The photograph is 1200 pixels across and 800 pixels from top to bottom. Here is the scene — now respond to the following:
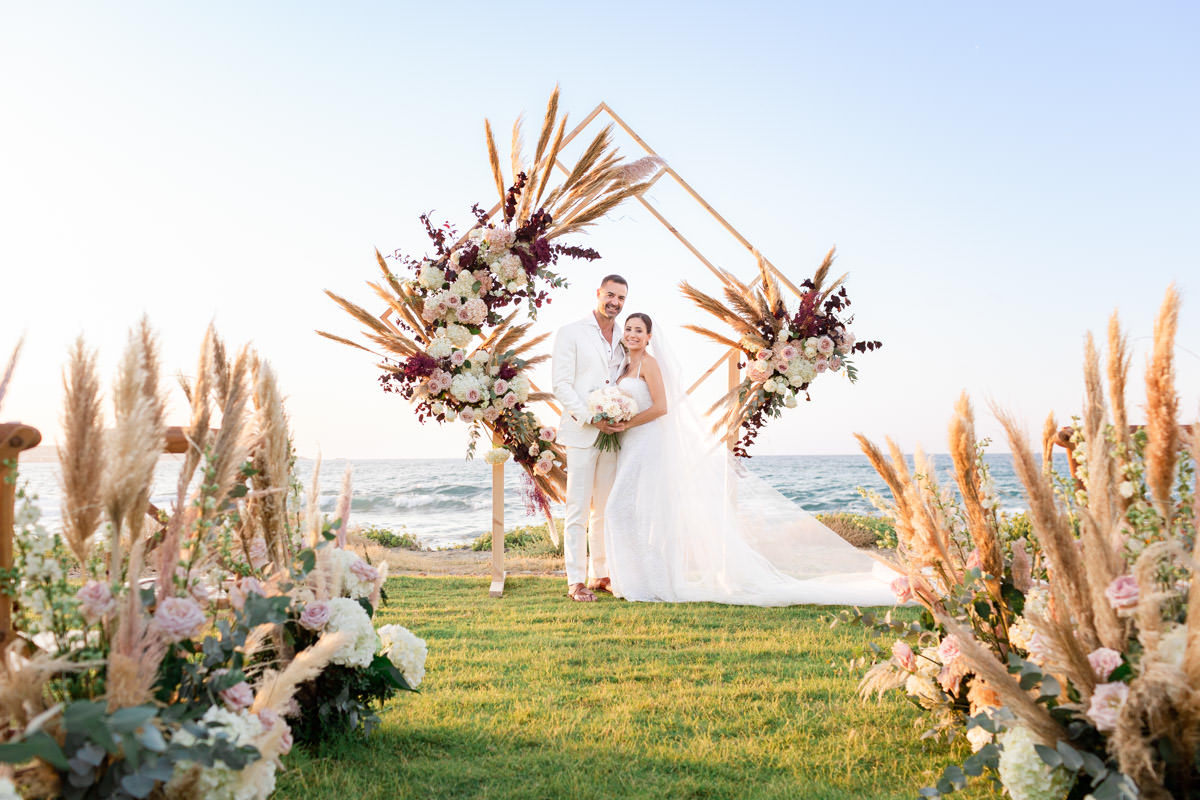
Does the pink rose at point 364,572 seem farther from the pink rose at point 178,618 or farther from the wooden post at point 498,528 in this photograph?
the wooden post at point 498,528

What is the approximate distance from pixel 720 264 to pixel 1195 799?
5286mm

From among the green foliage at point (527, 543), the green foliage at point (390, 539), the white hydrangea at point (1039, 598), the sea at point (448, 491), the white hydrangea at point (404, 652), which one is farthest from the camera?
the green foliage at point (390, 539)

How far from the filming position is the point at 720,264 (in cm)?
658

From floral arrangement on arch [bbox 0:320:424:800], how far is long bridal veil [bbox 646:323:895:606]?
4152mm

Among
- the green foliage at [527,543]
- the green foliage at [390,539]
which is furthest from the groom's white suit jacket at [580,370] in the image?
the green foliage at [390,539]

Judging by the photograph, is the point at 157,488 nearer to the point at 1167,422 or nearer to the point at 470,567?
the point at 1167,422

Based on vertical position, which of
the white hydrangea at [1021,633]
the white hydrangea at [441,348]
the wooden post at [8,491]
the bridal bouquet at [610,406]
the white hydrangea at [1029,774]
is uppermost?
the white hydrangea at [441,348]

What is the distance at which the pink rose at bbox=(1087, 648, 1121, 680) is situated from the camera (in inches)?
66.2

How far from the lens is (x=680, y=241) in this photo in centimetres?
659

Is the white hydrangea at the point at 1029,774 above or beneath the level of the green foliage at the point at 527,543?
above

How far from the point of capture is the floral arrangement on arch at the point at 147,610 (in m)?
1.51

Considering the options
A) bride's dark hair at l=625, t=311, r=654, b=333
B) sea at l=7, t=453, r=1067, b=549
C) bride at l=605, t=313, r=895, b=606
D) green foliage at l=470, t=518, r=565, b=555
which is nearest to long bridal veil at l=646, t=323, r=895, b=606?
bride at l=605, t=313, r=895, b=606

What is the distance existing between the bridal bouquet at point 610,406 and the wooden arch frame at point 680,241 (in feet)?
1.70

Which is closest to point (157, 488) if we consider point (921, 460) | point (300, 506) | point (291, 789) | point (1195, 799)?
point (300, 506)
